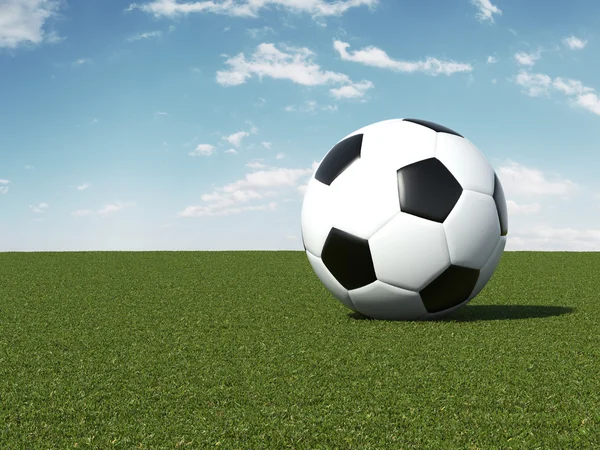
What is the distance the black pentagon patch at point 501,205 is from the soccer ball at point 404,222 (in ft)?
0.07

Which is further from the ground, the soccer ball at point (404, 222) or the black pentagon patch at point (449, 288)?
the soccer ball at point (404, 222)

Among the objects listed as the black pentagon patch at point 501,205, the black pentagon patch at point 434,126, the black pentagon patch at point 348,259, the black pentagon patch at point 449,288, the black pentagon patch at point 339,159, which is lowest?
the black pentagon patch at point 449,288

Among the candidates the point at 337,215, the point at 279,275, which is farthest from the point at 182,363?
the point at 279,275

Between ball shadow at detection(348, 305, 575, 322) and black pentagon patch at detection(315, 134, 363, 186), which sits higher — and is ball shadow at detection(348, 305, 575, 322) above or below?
below

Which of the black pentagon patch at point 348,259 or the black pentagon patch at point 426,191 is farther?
the black pentagon patch at point 348,259

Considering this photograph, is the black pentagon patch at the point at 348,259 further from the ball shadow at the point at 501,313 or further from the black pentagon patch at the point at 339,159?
the ball shadow at the point at 501,313

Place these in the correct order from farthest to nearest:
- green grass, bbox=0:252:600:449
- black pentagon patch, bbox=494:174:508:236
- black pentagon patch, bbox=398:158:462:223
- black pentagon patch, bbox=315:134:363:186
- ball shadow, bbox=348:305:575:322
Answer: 1. ball shadow, bbox=348:305:575:322
2. black pentagon patch, bbox=494:174:508:236
3. black pentagon patch, bbox=315:134:363:186
4. black pentagon patch, bbox=398:158:462:223
5. green grass, bbox=0:252:600:449

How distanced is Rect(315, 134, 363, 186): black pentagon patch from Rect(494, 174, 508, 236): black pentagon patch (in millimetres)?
1420

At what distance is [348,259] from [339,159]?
96cm

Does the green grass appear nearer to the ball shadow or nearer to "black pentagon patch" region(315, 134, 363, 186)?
the ball shadow

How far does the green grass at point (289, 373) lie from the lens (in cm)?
302

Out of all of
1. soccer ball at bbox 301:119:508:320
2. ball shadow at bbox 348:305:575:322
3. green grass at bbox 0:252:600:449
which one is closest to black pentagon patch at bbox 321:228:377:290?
soccer ball at bbox 301:119:508:320

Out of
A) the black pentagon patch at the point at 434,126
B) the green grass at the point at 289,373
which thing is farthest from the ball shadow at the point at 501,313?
the black pentagon patch at the point at 434,126

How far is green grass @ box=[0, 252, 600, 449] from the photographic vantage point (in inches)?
119
